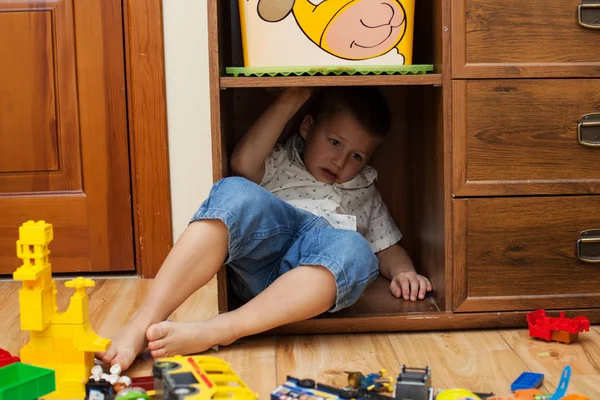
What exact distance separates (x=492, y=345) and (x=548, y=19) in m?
0.50

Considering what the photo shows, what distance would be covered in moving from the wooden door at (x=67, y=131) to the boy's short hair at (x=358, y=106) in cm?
44

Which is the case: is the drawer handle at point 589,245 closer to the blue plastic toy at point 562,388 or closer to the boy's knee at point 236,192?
the blue plastic toy at point 562,388

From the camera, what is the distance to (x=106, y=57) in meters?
1.54

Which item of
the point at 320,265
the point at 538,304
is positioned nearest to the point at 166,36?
the point at 320,265

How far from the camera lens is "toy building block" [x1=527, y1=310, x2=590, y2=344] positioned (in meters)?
1.10

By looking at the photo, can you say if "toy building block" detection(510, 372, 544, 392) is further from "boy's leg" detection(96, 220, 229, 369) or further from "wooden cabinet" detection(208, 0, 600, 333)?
"boy's leg" detection(96, 220, 229, 369)

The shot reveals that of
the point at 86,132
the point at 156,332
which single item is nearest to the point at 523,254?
the point at 156,332

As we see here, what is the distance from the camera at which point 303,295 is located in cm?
109

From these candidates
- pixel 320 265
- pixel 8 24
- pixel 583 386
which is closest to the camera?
pixel 583 386

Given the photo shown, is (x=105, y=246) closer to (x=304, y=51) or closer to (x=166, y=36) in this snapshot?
(x=166, y=36)

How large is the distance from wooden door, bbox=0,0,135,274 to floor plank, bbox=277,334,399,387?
61cm

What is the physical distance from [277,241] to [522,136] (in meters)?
0.41

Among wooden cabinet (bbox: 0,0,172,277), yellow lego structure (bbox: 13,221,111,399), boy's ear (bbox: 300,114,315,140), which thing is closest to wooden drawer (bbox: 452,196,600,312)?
boy's ear (bbox: 300,114,315,140)

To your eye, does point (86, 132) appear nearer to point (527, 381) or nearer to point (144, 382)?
point (144, 382)
